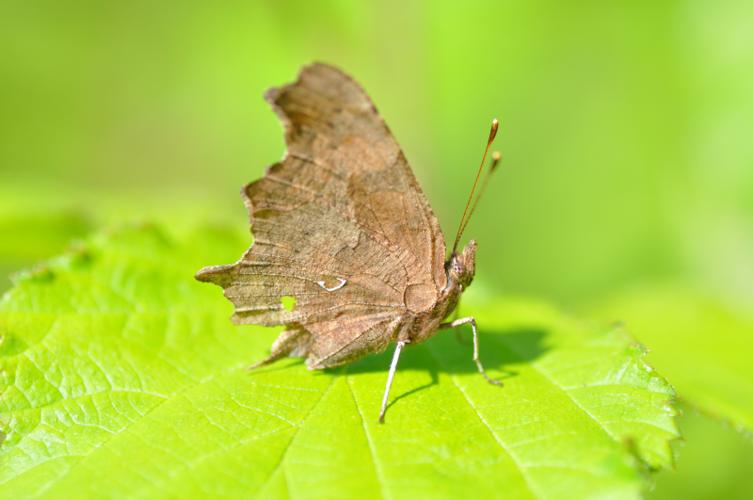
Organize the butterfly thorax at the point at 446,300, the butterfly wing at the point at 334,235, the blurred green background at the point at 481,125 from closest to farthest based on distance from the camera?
the butterfly wing at the point at 334,235 → the butterfly thorax at the point at 446,300 → the blurred green background at the point at 481,125

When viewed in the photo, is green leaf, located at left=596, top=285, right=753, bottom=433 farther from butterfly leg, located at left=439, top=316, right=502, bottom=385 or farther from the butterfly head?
the butterfly head

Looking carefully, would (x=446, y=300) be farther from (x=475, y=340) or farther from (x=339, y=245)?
(x=339, y=245)

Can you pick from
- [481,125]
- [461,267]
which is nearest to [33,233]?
[461,267]

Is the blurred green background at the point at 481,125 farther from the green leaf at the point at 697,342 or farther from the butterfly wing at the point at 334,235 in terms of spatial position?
the butterfly wing at the point at 334,235

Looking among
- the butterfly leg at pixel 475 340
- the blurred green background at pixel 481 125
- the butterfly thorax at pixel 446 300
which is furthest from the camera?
the blurred green background at pixel 481 125

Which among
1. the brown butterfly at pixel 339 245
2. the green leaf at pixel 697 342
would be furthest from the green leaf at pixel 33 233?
the green leaf at pixel 697 342

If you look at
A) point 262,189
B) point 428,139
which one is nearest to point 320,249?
point 262,189

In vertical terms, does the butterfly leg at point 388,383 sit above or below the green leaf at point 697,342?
above
